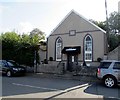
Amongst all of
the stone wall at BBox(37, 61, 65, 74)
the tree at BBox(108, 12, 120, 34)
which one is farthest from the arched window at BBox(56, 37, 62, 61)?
the tree at BBox(108, 12, 120, 34)

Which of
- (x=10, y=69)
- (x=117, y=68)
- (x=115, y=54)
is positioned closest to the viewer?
(x=117, y=68)

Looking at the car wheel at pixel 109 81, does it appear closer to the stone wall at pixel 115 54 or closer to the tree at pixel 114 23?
the stone wall at pixel 115 54

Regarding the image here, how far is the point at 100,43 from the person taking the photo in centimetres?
2625

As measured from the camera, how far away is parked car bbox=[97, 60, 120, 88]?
1517cm

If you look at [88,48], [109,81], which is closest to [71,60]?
[88,48]

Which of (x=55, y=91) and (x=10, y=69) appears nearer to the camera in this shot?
(x=55, y=91)

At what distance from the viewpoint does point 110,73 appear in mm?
15375

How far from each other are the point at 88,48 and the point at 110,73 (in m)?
12.1

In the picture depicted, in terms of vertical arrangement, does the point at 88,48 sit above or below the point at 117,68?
above

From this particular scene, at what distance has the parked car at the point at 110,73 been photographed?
15.2m

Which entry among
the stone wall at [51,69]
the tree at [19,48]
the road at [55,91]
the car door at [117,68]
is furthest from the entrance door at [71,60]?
the road at [55,91]

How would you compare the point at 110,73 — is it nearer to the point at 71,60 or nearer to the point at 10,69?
the point at 10,69

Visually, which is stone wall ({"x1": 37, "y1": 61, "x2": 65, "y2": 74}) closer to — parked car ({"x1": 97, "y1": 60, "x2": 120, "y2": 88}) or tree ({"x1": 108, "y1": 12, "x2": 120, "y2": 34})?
parked car ({"x1": 97, "y1": 60, "x2": 120, "y2": 88})

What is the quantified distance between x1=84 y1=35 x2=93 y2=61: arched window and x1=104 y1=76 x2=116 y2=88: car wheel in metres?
11.5
